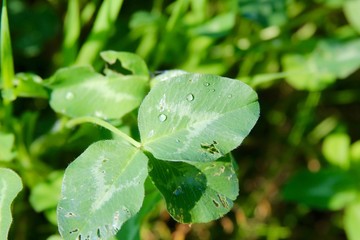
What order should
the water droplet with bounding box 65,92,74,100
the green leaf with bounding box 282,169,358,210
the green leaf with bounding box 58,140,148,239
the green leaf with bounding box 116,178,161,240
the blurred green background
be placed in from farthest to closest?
1. the green leaf with bounding box 282,169,358,210
2. the blurred green background
3. the water droplet with bounding box 65,92,74,100
4. the green leaf with bounding box 116,178,161,240
5. the green leaf with bounding box 58,140,148,239

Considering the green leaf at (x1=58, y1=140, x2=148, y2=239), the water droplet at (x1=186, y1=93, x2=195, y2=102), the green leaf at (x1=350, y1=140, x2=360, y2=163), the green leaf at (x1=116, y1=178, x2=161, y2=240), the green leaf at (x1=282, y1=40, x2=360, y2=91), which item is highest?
the water droplet at (x1=186, y1=93, x2=195, y2=102)

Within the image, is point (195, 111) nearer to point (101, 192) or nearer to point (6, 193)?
point (101, 192)

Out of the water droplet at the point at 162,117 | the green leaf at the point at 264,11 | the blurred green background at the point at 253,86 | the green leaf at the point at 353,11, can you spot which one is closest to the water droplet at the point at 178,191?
the water droplet at the point at 162,117

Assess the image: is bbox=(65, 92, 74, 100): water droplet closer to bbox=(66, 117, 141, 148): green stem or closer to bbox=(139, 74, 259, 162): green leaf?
bbox=(66, 117, 141, 148): green stem

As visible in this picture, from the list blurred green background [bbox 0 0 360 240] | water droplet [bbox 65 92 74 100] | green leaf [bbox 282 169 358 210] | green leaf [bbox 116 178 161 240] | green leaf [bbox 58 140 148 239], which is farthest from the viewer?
green leaf [bbox 282 169 358 210]

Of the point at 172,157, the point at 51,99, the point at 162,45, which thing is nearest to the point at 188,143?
the point at 172,157

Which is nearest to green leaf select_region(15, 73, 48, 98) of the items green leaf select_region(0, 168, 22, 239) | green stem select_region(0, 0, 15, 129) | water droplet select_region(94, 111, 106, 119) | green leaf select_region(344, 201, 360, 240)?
green stem select_region(0, 0, 15, 129)

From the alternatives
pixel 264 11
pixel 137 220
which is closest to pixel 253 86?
pixel 264 11
